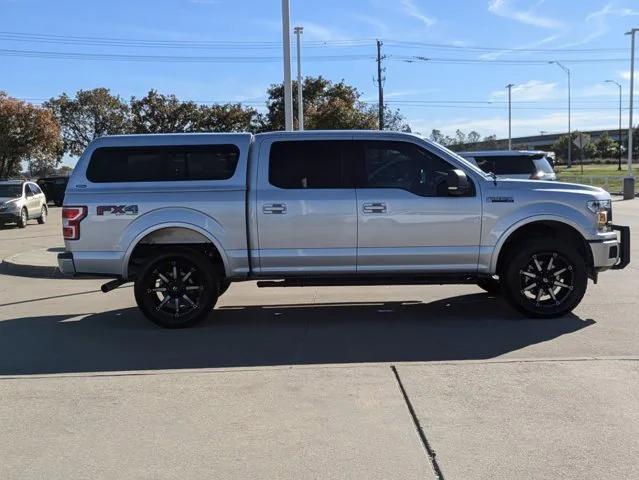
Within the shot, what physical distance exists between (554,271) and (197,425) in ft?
15.0

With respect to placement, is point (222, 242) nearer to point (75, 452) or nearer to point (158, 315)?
point (158, 315)

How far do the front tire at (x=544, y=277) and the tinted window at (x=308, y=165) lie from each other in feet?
7.00

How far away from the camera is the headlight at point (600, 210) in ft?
23.2

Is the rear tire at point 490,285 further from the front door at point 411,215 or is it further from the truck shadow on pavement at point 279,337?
the front door at point 411,215

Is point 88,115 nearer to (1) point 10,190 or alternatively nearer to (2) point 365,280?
(1) point 10,190

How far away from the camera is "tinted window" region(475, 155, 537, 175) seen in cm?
1764

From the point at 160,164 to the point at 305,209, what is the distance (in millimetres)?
1706

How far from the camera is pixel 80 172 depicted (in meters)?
6.99

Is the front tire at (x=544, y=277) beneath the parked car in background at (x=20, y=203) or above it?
beneath

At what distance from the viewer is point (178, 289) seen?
7117mm

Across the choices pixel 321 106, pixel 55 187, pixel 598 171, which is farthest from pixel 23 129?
pixel 598 171

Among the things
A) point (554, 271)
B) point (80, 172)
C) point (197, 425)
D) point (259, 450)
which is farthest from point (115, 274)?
point (554, 271)

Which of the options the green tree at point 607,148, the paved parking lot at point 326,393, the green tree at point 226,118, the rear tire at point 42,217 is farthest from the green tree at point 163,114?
the green tree at point 607,148

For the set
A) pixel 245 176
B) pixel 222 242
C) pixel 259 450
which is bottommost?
pixel 259 450
